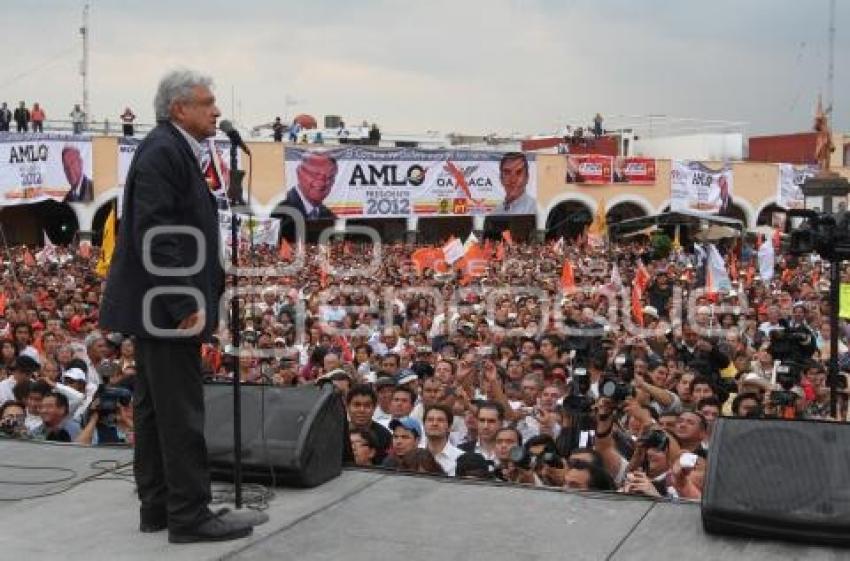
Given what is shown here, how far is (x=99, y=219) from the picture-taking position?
28.2 meters

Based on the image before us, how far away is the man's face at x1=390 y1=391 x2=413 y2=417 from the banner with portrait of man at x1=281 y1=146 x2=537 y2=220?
69.6ft

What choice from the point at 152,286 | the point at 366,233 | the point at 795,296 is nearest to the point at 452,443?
the point at 152,286

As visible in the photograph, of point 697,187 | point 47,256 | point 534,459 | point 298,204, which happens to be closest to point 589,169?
point 697,187

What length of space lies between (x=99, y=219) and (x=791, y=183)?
25.8 meters

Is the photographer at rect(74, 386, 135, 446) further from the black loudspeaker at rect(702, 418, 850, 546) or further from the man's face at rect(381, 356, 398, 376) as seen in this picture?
the black loudspeaker at rect(702, 418, 850, 546)

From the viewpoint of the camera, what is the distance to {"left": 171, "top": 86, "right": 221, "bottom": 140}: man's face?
2.97 meters

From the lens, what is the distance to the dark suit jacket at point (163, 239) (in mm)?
2883

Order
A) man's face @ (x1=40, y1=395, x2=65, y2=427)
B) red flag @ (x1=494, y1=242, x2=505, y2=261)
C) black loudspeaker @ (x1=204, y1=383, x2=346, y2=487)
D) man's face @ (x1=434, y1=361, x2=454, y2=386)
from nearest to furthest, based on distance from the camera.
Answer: black loudspeaker @ (x1=204, y1=383, x2=346, y2=487)
man's face @ (x1=40, y1=395, x2=65, y2=427)
man's face @ (x1=434, y1=361, x2=454, y2=386)
red flag @ (x1=494, y1=242, x2=505, y2=261)

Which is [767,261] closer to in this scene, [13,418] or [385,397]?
[385,397]

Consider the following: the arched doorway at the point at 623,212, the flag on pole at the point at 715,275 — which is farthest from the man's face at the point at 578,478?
the arched doorway at the point at 623,212

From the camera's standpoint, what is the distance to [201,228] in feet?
9.75

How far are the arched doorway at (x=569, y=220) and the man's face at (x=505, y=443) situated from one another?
28979mm

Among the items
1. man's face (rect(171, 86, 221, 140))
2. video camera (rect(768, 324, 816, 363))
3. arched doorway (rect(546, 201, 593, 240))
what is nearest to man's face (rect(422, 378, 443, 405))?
video camera (rect(768, 324, 816, 363))

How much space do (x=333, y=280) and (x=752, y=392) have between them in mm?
10164
